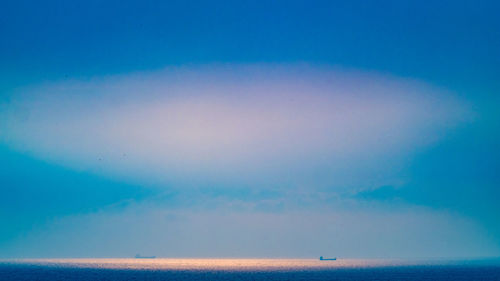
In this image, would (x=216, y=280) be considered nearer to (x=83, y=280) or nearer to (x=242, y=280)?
(x=242, y=280)

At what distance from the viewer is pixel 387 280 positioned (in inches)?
6885

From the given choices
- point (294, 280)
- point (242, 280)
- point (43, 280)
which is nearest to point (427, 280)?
point (294, 280)

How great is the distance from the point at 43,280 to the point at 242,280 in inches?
2371

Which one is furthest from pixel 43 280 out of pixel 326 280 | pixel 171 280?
pixel 326 280

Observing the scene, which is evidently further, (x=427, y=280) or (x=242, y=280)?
(x=427, y=280)

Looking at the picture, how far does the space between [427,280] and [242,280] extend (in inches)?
2442

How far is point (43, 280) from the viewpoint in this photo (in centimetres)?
16588

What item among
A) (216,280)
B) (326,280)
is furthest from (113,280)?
(326,280)

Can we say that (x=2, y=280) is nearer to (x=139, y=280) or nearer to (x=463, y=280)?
(x=139, y=280)

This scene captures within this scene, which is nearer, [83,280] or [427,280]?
[83,280]

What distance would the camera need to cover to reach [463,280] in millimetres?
174500

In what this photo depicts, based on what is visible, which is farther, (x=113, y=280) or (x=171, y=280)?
(x=171, y=280)

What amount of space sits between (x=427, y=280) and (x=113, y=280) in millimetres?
99831

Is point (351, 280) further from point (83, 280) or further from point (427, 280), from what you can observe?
point (83, 280)
